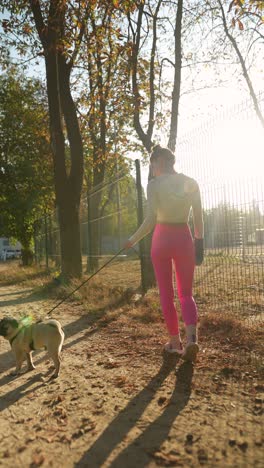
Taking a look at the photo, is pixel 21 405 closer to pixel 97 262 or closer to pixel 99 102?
pixel 97 262

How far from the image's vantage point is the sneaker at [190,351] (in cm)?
413

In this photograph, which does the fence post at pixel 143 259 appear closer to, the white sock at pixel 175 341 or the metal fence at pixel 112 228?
the metal fence at pixel 112 228

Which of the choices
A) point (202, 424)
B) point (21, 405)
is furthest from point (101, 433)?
point (21, 405)

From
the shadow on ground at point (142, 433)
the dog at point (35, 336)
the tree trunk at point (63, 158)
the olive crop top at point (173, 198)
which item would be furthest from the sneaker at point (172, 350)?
the tree trunk at point (63, 158)

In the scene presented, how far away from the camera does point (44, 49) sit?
11797 mm

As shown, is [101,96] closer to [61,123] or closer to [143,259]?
[61,123]

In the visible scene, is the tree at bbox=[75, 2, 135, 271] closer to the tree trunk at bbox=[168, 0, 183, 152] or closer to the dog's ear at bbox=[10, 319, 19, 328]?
the tree trunk at bbox=[168, 0, 183, 152]

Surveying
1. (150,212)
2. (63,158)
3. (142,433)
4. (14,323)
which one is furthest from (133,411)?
(63,158)

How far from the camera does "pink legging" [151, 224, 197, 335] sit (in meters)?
4.34

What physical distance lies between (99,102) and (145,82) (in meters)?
3.25

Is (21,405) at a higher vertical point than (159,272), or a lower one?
lower

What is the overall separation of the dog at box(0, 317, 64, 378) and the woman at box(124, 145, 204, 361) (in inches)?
43.8

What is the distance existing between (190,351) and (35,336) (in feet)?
4.77

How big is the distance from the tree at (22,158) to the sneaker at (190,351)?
21.0 m
